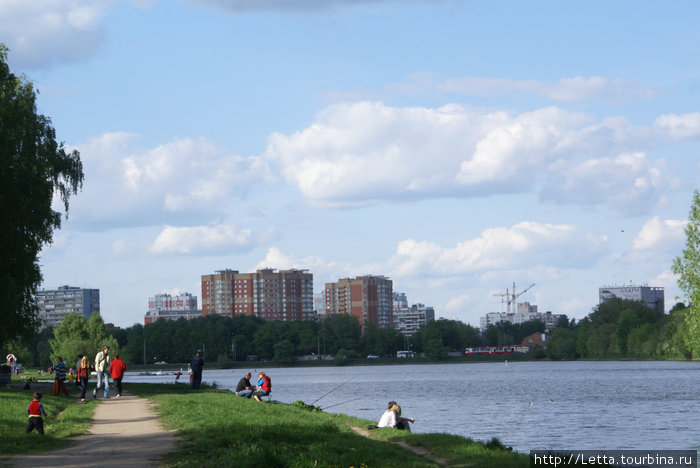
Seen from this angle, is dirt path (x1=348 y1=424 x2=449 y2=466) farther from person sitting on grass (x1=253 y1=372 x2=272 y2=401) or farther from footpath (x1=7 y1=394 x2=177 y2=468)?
person sitting on grass (x1=253 y1=372 x2=272 y2=401)

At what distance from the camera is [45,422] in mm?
26203

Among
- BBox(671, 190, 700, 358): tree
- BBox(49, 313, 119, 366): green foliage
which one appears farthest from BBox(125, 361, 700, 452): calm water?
BBox(49, 313, 119, 366): green foliage

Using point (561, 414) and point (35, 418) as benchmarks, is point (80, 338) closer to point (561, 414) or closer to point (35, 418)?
point (561, 414)

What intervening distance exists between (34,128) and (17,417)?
16.5 meters

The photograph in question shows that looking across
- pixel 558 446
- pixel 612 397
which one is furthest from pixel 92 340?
pixel 558 446

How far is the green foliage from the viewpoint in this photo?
9506cm

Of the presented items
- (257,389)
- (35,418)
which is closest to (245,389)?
(257,389)

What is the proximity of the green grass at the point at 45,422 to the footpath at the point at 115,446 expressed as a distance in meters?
0.45

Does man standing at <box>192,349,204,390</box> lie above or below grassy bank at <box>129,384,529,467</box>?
above

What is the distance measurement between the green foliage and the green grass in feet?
197

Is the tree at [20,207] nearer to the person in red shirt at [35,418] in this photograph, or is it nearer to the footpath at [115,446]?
the footpath at [115,446]

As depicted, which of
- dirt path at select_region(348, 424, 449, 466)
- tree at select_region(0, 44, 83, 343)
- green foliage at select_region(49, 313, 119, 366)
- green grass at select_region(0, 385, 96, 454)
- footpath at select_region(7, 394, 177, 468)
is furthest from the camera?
green foliage at select_region(49, 313, 119, 366)

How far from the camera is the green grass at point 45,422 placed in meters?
21.2

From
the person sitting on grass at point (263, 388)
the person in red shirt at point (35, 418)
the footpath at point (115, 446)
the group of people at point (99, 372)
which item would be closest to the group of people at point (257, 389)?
the person sitting on grass at point (263, 388)
